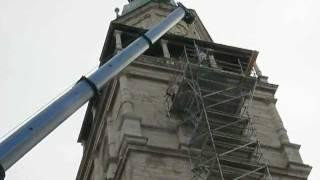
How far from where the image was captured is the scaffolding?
25094mm

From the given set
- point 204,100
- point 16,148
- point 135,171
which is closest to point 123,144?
point 135,171

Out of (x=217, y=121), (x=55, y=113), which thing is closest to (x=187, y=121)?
(x=217, y=121)

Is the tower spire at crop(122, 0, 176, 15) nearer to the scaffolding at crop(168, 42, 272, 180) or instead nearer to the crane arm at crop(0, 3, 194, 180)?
the scaffolding at crop(168, 42, 272, 180)

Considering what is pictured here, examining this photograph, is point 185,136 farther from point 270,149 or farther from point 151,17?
point 151,17

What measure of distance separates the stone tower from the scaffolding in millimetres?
32

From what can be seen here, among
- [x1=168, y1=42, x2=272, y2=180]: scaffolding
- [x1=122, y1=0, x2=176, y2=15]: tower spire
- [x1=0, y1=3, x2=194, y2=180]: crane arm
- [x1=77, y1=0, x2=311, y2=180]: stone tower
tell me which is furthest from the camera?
[x1=122, y1=0, x2=176, y2=15]: tower spire

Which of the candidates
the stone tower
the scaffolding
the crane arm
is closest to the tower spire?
the stone tower

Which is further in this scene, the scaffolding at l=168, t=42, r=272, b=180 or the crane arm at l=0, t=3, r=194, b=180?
the scaffolding at l=168, t=42, r=272, b=180

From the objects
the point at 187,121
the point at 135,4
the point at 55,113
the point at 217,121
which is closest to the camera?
the point at 55,113

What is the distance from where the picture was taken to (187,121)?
27.9 m

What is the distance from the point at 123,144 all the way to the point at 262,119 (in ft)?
20.7

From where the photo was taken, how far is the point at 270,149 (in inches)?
1109

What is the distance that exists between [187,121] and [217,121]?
3.49ft

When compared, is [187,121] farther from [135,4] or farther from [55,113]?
[135,4]
